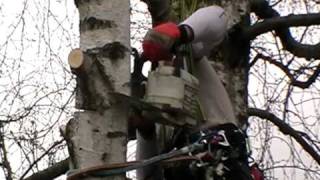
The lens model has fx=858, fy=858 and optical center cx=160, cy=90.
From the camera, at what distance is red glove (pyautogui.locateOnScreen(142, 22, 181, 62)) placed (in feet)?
9.02

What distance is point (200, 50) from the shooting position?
117 inches

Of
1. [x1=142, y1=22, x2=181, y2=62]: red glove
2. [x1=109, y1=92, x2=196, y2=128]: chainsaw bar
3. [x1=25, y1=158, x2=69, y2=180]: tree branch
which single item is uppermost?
[x1=142, y1=22, x2=181, y2=62]: red glove

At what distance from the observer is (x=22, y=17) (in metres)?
4.61

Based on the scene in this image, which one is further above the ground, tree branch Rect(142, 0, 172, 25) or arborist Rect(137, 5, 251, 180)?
tree branch Rect(142, 0, 172, 25)

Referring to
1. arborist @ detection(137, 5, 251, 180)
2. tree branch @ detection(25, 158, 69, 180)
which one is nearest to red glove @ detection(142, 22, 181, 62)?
arborist @ detection(137, 5, 251, 180)

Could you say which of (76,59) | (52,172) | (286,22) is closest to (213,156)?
(76,59)

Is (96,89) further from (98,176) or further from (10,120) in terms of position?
(10,120)

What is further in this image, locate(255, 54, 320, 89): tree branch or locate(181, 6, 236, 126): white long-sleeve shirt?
locate(255, 54, 320, 89): tree branch

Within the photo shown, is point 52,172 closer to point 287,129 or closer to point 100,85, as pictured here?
point 287,129

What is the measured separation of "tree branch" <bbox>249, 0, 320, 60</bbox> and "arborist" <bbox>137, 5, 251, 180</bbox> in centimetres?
119

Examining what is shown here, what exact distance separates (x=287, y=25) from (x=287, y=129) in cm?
112

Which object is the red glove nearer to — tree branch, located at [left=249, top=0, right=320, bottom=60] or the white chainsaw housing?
the white chainsaw housing

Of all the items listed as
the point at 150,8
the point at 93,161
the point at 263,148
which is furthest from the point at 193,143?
the point at 263,148

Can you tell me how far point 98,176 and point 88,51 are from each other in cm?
38
